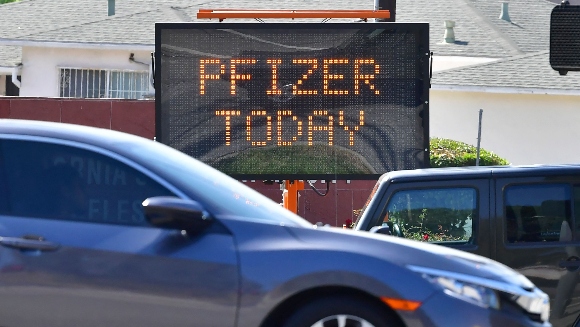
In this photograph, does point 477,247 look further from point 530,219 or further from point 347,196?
point 347,196

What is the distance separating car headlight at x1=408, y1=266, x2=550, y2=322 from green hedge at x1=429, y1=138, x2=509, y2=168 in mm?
12339

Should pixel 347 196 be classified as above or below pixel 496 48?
below

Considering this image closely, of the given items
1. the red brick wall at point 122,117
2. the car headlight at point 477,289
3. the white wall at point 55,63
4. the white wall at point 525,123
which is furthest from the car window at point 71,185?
the white wall at point 55,63

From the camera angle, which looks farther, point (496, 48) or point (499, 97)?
point (496, 48)

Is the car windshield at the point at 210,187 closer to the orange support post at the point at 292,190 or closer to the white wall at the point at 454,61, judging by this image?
the orange support post at the point at 292,190

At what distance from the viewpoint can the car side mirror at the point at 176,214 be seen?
5.06m

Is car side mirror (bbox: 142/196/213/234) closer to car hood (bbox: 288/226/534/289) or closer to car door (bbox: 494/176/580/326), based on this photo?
car hood (bbox: 288/226/534/289)

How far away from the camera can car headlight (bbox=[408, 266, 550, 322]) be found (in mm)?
5199

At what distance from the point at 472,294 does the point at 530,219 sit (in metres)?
2.35

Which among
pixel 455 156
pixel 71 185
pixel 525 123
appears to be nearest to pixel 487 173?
pixel 71 185

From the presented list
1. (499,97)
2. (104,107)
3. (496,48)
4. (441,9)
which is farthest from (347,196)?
(441,9)

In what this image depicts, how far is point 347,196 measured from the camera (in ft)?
→ 53.0

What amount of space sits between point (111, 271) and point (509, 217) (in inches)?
130

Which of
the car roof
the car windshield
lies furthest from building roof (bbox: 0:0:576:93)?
the car windshield
